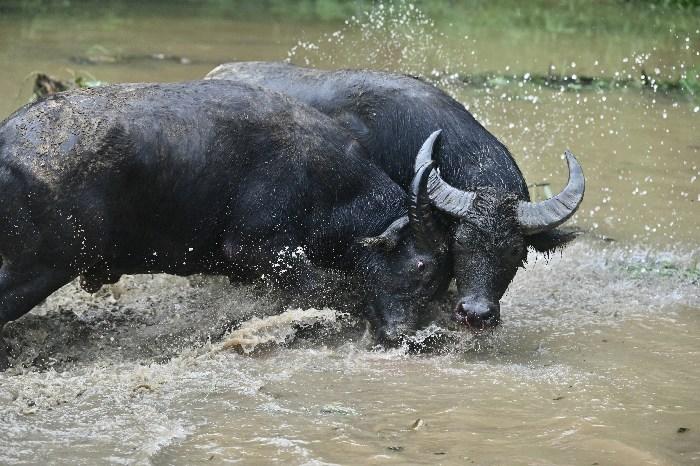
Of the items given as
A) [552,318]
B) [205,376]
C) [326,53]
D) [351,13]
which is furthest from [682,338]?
[351,13]

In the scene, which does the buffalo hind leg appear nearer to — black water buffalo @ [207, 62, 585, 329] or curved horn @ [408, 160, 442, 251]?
curved horn @ [408, 160, 442, 251]

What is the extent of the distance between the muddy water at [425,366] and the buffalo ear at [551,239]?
0.59 meters

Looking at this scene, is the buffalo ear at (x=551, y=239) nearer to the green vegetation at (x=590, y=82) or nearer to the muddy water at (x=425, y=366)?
the muddy water at (x=425, y=366)

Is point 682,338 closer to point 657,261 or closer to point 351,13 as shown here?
point 657,261

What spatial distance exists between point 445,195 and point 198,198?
160cm

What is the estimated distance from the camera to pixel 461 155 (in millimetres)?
7844

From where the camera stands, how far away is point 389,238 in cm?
723

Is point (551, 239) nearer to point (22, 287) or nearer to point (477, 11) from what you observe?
point (22, 287)

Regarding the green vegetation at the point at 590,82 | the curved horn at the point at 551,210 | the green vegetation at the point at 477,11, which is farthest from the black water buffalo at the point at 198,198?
the green vegetation at the point at 477,11

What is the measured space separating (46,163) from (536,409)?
3.04m

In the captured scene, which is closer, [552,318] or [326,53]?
[552,318]

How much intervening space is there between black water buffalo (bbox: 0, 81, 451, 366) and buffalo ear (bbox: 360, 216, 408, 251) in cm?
1

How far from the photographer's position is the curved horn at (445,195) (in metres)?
7.20

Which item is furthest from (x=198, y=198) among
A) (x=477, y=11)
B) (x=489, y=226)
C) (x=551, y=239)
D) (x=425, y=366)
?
(x=477, y=11)
